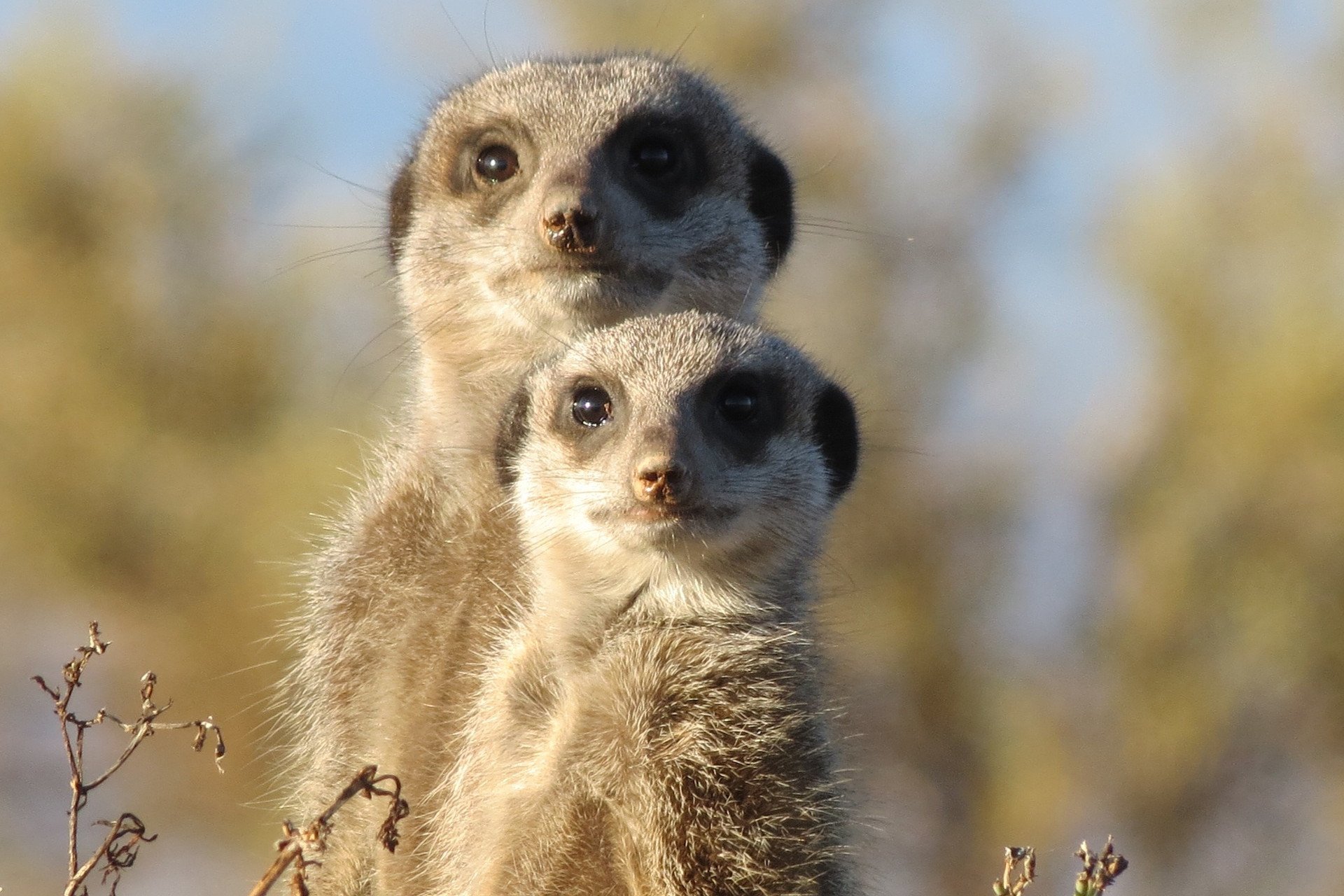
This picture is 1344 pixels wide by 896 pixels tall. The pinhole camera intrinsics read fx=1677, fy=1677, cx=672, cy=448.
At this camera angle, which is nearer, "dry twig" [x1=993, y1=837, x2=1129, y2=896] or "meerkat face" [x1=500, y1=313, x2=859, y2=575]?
"dry twig" [x1=993, y1=837, x2=1129, y2=896]

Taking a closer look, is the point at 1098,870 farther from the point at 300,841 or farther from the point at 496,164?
the point at 496,164

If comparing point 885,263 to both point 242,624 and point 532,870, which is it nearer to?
point 242,624

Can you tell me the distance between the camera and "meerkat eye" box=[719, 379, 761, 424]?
3.21 metres

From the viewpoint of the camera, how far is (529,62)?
419 cm

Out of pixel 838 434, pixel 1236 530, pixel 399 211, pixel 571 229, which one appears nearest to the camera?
pixel 571 229

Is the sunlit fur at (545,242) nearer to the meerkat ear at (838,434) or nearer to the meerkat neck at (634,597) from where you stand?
the meerkat ear at (838,434)

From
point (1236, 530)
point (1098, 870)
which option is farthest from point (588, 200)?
point (1236, 530)

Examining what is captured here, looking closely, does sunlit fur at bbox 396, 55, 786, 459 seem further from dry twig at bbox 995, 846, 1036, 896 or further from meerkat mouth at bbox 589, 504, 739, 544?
dry twig at bbox 995, 846, 1036, 896

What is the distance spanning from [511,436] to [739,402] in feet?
1.55

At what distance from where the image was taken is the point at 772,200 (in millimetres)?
4086

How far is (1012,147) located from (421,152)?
28.5 ft

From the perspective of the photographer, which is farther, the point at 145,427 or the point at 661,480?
the point at 145,427

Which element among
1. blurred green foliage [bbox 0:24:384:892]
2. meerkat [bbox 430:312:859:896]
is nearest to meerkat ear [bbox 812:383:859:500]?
meerkat [bbox 430:312:859:896]

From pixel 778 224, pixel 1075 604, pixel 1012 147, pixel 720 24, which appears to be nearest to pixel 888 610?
pixel 1075 604
